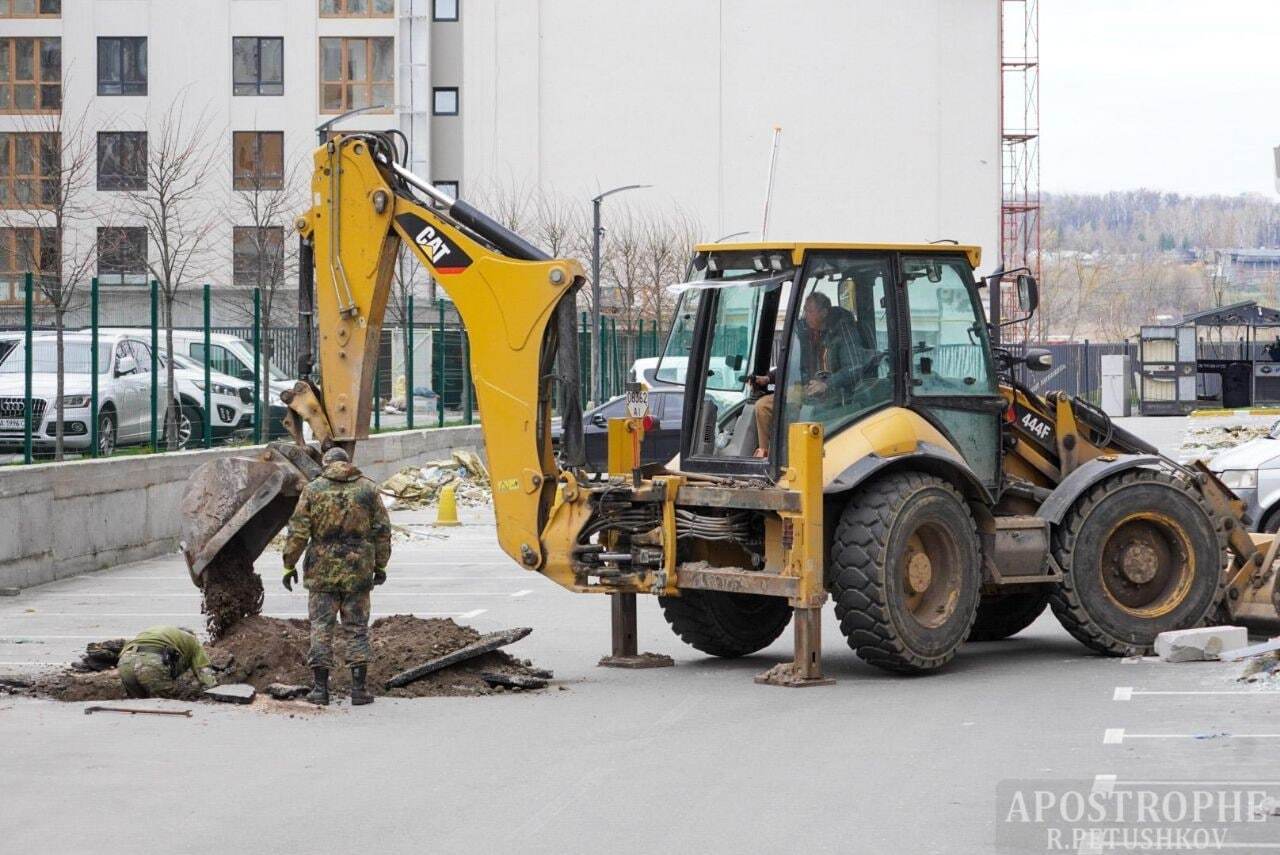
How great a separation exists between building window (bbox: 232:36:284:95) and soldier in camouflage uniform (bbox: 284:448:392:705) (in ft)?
190

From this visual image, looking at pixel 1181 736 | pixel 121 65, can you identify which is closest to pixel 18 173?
pixel 121 65

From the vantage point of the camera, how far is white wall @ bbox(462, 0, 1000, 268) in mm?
68250

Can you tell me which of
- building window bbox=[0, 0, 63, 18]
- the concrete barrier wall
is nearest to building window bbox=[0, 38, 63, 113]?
building window bbox=[0, 0, 63, 18]

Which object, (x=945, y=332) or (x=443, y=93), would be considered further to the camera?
(x=443, y=93)

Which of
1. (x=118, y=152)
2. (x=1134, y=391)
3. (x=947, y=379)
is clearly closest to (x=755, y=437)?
(x=947, y=379)

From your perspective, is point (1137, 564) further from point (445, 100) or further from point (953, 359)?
point (445, 100)

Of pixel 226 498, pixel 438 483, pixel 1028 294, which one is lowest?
pixel 438 483

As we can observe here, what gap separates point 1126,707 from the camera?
1117 centimetres

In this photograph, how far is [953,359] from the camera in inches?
522

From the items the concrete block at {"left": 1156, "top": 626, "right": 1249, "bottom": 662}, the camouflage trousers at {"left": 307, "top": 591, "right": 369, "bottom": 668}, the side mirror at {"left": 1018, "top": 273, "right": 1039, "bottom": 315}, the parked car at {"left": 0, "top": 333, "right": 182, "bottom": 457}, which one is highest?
the side mirror at {"left": 1018, "top": 273, "right": 1039, "bottom": 315}

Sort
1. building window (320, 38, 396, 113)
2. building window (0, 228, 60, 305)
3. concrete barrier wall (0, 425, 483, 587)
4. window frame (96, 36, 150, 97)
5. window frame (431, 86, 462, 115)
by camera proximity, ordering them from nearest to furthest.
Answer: concrete barrier wall (0, 425, 483, 587), building window (0, 228, 60, 305), window frame (96, 36, 150, 97), building window (320, 38, 396, 113), window frame (431, 86, 462, 115)

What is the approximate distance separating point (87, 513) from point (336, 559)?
9051mm

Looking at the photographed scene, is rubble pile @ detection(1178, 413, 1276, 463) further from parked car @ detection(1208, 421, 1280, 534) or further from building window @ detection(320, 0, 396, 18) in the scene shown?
building window @ detection(320, 0, 396, 18)

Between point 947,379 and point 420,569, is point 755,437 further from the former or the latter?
point 420,569
